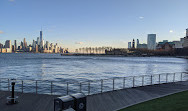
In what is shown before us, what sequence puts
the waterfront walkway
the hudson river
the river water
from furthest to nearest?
the hudson river < the river water < the waterfront walkway

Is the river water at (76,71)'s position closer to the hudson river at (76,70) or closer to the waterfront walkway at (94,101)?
the hudson river at (76,70)

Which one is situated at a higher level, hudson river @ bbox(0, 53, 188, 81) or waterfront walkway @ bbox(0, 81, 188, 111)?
waterfront walkway @ bbox(0, 81, 188, 111)

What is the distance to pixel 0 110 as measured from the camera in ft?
32.8

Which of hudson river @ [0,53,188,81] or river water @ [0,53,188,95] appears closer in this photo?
river water @ [0,53,188,95]

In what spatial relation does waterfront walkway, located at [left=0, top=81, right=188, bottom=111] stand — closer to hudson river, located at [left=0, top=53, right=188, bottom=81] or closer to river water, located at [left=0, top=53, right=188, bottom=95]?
river water, located at [left=0, top=53, right=188, bottom=95]

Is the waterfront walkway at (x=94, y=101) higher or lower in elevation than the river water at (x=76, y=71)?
higher

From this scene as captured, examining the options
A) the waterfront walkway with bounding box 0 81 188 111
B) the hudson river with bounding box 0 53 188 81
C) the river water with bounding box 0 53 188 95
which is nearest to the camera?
the waterfront walkway with bounding box 0 81 188 111

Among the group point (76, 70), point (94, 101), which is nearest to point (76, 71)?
point (76, 70)

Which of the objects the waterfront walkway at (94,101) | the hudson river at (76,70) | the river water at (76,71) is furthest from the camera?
the hudson river at (76,70)

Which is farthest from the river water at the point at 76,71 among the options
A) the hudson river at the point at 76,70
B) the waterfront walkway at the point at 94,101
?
the waterfront walkway at the point at 94,101

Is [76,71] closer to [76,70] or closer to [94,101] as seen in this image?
[76,70]

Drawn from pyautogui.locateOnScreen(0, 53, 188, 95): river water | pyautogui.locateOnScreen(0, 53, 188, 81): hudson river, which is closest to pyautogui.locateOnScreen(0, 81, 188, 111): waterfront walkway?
pyautogui.locateOnScreen(0, 53, 188, 95): river water

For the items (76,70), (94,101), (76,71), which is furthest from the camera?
(76,70)

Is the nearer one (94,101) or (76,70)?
(94,101)
